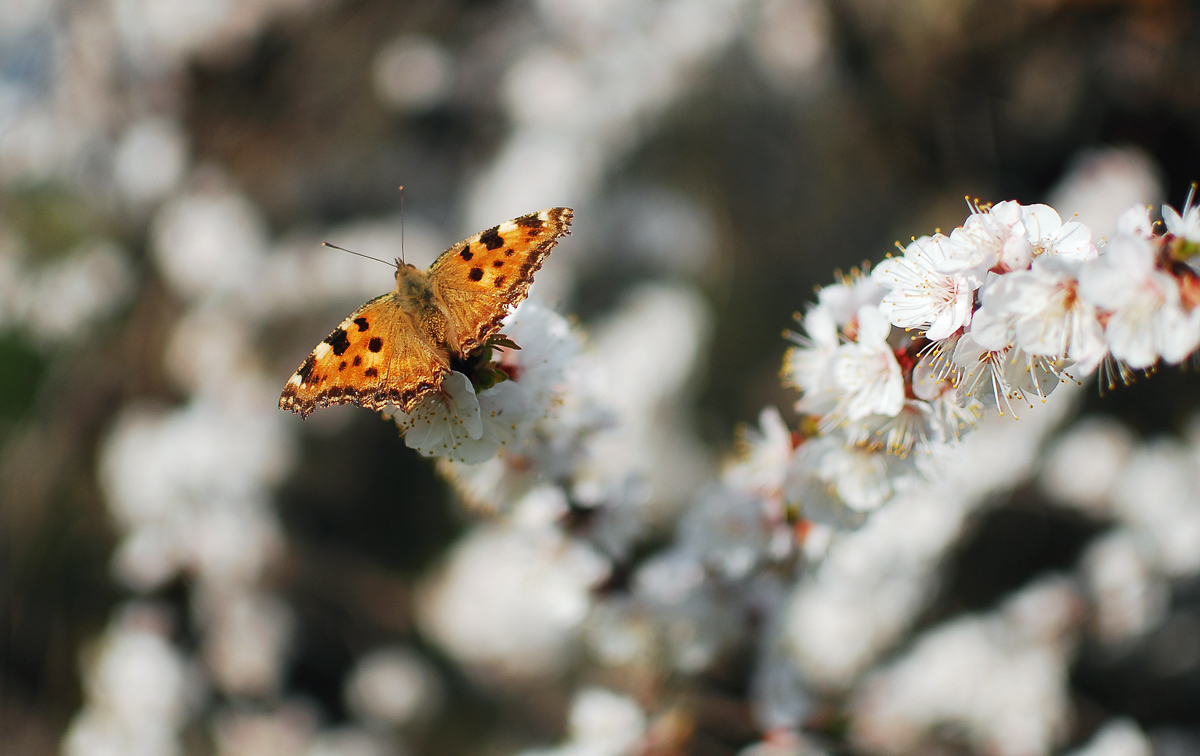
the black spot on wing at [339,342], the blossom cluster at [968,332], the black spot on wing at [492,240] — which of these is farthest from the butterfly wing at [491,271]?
the blossom cluster at [968,332]

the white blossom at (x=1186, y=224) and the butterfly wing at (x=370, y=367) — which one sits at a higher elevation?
the butterfly wing at (x=370, y=367)

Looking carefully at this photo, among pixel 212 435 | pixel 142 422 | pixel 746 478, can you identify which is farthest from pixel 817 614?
pixel 142 422

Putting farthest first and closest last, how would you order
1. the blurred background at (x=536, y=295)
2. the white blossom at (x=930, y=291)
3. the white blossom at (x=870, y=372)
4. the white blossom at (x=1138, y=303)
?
the blurred background at (x=536, y=295)
the white blossom at (x=870, y=372)
the white blossom at (x=930, y=291)
the white blossom at (x=1138, y=303)

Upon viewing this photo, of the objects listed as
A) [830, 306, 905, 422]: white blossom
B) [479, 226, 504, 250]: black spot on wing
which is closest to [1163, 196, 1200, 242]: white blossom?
[830, 306, 905, 422]: white blossom

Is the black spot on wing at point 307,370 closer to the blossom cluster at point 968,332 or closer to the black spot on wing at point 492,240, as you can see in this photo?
the black spot on wing at point 492,240

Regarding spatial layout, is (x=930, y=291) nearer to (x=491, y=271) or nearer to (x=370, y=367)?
(x=491, y=271)

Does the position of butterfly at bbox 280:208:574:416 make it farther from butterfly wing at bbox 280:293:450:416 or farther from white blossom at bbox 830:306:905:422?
white blossom at bbox 830:306:905:422
